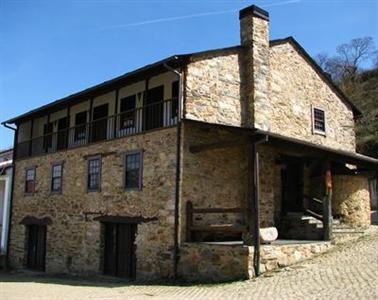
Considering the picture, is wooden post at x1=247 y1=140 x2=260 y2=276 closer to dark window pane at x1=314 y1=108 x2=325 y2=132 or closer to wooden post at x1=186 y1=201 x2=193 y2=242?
wooden post at x1=186 y1=201 x2=193 y2=242

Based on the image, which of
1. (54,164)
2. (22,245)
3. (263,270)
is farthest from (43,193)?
(263,270)

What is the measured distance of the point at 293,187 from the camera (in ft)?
57.5

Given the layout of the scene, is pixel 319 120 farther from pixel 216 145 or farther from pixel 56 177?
pixel 56 177

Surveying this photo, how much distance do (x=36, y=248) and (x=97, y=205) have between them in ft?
17.9

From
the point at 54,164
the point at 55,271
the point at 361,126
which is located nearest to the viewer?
the point at 55,271

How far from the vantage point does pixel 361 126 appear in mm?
33344

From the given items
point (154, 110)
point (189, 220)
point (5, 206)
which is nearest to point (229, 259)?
point (189, 220)

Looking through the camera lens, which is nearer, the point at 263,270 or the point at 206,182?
the point at 263,270

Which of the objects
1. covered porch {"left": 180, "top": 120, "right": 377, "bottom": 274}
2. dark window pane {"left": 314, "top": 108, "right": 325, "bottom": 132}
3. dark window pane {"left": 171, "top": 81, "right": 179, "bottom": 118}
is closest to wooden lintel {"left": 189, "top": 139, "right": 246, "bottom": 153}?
covered porch {"left": 180, "top": 120, "right": 377, "bottom": 274}

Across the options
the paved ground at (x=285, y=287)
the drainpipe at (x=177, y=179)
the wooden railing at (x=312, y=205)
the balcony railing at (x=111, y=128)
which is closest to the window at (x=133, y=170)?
the balcony railing at (x=111, y=128)

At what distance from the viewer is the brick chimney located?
15125mm

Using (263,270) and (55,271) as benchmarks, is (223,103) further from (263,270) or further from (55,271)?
(55,271)

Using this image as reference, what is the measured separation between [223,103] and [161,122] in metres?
2.15

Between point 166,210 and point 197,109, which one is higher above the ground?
point 197,109
